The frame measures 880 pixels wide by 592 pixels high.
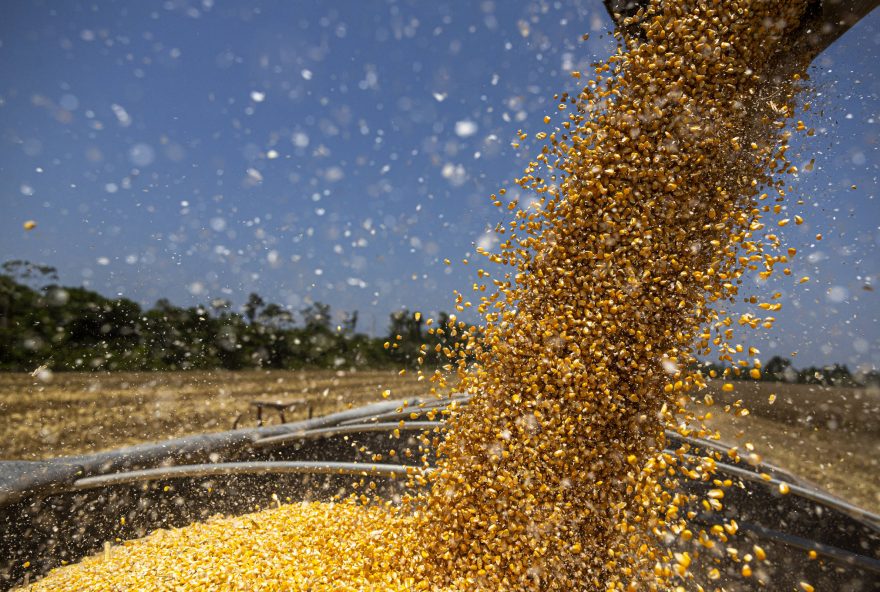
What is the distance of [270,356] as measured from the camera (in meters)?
15.4

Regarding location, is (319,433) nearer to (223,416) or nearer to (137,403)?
(223,416)

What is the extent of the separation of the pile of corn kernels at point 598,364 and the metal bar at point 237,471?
1.08 feet

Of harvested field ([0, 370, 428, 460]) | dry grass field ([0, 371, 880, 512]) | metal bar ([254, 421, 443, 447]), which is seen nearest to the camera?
metal bar ([254, 421, 443, 447])

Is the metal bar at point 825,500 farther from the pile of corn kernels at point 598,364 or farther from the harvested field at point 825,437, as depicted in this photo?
the harvested field at point 825,437

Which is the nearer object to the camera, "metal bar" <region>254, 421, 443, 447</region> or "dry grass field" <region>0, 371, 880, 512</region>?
"metal bar" <region>254, 421, 443, 447</region>

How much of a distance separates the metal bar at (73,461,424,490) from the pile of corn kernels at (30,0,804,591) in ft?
1.08

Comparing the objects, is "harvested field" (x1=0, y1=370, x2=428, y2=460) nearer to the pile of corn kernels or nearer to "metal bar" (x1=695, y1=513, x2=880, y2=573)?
the pile of corn kernels

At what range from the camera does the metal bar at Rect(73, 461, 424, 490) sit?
8.41 ft

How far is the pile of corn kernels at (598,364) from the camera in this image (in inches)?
83.4

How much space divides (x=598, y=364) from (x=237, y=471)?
216cm

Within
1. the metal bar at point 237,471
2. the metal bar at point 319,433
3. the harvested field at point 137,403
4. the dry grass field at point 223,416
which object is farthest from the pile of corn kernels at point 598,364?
the harvested field at point 137,403

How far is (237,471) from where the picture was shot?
9.43 ft

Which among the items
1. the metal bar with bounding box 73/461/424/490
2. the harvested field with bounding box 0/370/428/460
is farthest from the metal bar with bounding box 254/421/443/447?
the harvested field with bounding box 0/370/428/460

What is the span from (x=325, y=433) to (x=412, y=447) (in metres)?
0.72
